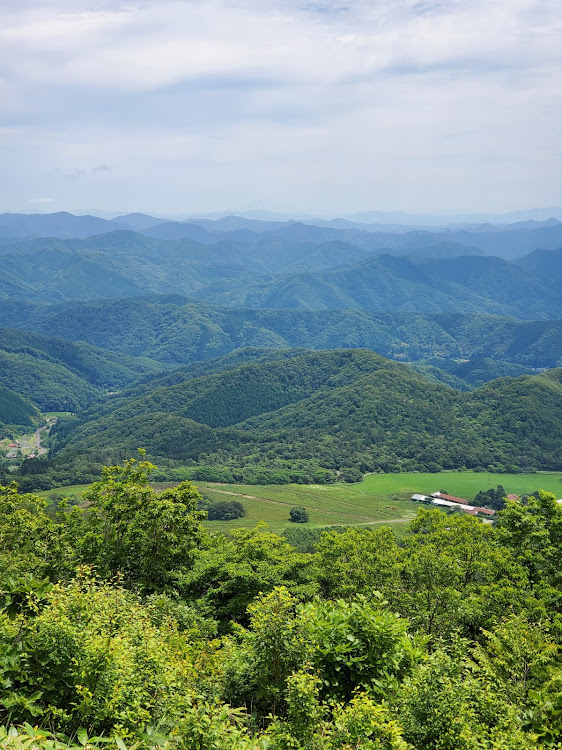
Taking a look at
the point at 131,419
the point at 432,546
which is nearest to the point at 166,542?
the point at 432,546

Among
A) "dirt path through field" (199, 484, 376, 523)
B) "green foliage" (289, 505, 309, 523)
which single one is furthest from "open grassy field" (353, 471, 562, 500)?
"green foliage" (289, 505, 309, 523)

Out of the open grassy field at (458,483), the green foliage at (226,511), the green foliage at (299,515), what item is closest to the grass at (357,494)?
the open grassy field at (458,483)

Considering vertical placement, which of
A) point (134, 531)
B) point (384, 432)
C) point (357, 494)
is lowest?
point (357, 494)

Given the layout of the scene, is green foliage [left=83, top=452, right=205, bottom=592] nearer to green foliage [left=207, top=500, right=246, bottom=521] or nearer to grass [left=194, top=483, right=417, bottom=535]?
grass [left=194, top=483, right=417, bottom=535]

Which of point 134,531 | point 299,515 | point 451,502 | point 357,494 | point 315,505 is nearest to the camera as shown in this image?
point 134,531

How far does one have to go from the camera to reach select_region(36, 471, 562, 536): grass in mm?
114312

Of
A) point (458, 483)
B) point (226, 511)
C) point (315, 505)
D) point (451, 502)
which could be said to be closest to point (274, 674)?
point (226, 511)

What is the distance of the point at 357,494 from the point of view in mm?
136000

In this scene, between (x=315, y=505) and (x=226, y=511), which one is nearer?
(x=226, y=511)

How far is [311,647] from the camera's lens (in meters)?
14.2

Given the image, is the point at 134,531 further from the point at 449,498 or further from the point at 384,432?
the point at 384,432

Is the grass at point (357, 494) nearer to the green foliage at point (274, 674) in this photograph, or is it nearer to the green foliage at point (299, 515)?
the green foliage at point (299, 515)

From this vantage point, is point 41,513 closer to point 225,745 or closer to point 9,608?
point 9,608

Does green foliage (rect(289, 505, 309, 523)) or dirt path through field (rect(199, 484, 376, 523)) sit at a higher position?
green foliage (rect(289, 505, 309, 523))
